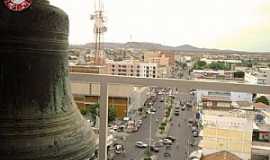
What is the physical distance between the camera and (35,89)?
0.90m

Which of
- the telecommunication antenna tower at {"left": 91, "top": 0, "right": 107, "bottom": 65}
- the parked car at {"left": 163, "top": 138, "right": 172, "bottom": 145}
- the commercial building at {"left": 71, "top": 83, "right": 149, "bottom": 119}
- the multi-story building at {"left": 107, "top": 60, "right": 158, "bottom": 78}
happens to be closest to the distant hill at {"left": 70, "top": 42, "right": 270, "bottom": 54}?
the telecommunication antenna tower at {"left": 91, "top": 0, "right": 107, "bottom": 65}

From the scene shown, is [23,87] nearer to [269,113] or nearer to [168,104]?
[168,104]

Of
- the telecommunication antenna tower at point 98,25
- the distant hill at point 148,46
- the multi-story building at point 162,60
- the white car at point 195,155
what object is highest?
the telecommunication antenna tower at point 98,25

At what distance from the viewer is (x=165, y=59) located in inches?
75.6

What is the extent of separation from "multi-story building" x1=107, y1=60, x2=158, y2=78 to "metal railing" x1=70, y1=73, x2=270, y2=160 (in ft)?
0.35

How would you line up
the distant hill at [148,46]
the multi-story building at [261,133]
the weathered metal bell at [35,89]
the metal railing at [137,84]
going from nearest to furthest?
1. the weathered metal bell at [35,89]
2. the metal railing at [137,84]
3. the multi-story building at [261,133]
4. the distant hill at [148,46]

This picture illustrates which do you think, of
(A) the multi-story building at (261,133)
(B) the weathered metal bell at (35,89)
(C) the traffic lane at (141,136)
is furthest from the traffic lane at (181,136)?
(B) the weathered metal bell at (35,89)

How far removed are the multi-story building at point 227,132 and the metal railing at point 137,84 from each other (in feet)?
0.64

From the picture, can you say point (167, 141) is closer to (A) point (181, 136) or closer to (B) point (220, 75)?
(A) point (181, 136)

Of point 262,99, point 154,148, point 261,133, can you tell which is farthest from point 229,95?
point 154,148

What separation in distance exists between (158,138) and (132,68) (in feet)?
1.43

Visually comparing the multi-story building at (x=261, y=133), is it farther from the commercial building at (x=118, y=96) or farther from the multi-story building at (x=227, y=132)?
the commercial building at (x=118, y=96)

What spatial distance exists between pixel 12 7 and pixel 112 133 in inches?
47.9

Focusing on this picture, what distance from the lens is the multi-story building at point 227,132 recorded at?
175cm
